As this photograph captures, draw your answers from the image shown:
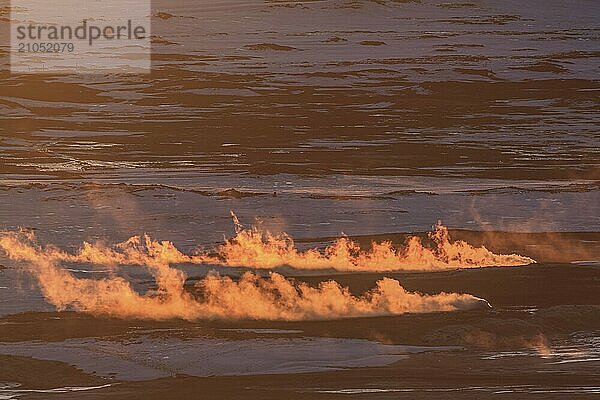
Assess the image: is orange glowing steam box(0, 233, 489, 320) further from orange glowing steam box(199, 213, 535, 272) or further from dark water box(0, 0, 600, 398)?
orange glowing steam box(199, 213, 535, 272)

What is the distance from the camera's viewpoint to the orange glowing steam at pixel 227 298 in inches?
260

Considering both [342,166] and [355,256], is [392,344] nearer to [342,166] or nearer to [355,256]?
[355,256]

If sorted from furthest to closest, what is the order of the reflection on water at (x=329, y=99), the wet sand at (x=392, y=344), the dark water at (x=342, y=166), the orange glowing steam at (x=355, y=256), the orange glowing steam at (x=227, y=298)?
the reflection on water at (x=329, y=99)
the orange glowing steam at (x=355, y=256)
the orange glowing steam at (x=227, y=298)
the dark water at (x=342, y=166)
the wet sand at (x=392, y=344)

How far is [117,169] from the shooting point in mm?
12508

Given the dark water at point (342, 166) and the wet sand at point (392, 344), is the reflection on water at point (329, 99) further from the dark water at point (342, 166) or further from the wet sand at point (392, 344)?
the wet sand at point (392, 344)

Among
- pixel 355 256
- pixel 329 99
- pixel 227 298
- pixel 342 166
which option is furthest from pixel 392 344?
pixel 329 99

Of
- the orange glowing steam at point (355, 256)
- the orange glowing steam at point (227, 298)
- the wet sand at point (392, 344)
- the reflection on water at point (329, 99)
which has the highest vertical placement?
the reflection on water at point (329, 99)

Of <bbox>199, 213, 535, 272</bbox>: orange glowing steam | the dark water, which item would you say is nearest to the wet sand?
the dark water

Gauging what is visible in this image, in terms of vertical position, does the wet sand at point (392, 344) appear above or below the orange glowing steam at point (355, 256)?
below

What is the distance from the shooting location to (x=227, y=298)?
6930 mm

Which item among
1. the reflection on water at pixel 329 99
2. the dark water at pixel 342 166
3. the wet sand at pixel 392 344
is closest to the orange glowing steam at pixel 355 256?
the dark water at pixel 342 166

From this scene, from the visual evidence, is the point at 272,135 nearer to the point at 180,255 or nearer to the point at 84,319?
the point at 180,255

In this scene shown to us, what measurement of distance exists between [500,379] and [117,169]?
25.0 ft

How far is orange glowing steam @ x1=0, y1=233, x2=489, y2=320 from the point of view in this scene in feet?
21.7
